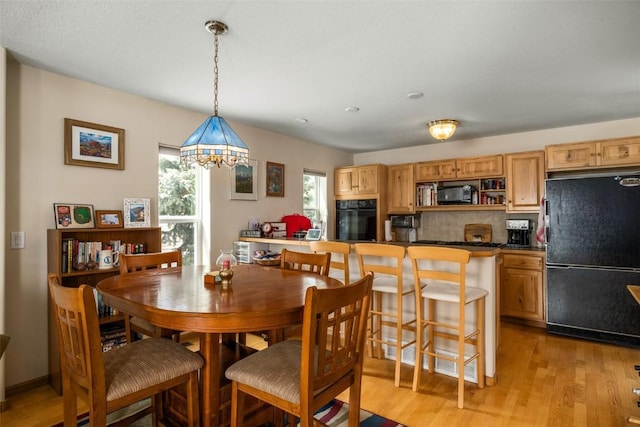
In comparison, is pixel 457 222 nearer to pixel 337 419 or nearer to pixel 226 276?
pixel 337 419

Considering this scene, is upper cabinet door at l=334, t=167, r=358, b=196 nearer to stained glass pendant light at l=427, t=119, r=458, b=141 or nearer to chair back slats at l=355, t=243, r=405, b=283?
stained glass pendant light at l=427, t=119, r=458, b=141

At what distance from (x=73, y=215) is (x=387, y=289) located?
252 centimetres

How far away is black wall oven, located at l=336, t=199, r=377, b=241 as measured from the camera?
5.21m

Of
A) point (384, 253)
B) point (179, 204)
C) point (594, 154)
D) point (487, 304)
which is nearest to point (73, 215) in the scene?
point (179, 204)

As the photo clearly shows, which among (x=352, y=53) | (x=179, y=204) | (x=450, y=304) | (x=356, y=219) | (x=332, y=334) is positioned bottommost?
(x=450, y=304)

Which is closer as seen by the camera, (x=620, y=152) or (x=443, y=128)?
(x=620, y=152)

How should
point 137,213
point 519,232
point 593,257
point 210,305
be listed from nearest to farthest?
1. point 210,305
2. point 137,213
3. point 593,257
4. point 519,232

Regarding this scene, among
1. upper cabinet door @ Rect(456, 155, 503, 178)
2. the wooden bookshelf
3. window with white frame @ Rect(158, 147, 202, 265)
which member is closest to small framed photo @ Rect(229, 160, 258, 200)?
window with white frame @ Rect(158, 147, 202, 265)

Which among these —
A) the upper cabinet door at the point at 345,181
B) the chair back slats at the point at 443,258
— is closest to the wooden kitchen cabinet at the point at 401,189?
the upper cabinet door at the point at 345,181

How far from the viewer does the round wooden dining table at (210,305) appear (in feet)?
4.64

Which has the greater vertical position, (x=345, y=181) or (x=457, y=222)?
(x=345, y=181)

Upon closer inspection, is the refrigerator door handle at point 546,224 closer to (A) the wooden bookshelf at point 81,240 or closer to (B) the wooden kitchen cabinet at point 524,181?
(B) the wooden kitchen cabinet at point 524,181

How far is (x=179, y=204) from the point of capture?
3.67 meters

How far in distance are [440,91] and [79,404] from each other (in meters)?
3.65
